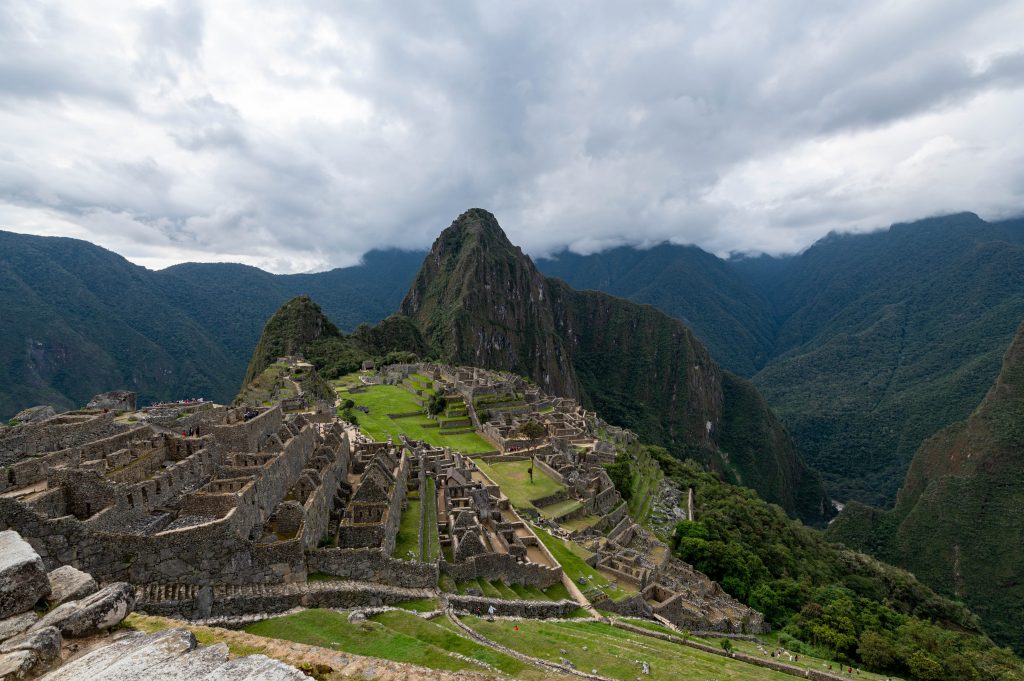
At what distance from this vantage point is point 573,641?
18.9 meters

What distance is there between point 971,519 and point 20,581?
424ft

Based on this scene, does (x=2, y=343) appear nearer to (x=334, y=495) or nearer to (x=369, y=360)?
(x=369, y=360)

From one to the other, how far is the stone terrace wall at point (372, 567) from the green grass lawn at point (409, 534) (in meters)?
1.08

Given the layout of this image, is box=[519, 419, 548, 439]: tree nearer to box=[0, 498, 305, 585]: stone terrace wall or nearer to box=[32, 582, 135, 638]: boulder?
box=[0, 498, 305, 585]: stone terrace wall

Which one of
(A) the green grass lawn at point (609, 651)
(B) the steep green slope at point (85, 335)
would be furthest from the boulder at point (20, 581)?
(B) the steep green slope at point (85, 335)

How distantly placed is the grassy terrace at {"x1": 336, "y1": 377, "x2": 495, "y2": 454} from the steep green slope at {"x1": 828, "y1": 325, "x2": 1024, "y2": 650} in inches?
3040

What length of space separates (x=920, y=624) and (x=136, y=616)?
55.7 m

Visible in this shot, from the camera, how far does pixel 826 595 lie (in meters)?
42.9

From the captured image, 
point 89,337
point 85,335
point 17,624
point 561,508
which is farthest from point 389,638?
point 85,335

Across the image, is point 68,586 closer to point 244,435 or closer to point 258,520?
point 258,520

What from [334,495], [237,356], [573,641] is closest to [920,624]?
[573,641]

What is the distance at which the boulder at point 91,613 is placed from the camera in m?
7.22

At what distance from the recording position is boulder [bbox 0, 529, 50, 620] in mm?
7336

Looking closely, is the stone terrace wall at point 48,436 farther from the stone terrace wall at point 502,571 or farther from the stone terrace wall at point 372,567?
the stone terrace wall at point 502,571
